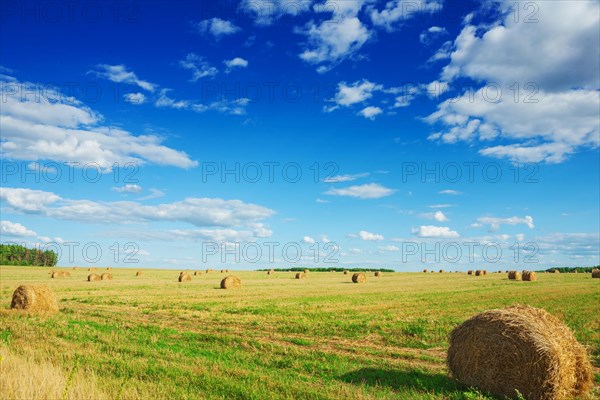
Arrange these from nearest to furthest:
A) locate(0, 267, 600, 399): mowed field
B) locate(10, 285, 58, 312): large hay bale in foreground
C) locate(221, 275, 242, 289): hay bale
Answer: locate(0, 267, 600, 399): mowed field < locate(10, 285, 58, 312): large hay bale in foreground < locate(221, 275, 242, 289): hay bale

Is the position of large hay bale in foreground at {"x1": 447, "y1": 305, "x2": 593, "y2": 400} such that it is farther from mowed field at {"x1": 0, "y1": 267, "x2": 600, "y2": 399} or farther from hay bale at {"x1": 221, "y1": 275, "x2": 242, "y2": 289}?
hay bale at {"x1": 221, "y1": 275, "x2": 242, "y2": 289}

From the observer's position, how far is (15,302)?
78.1ft

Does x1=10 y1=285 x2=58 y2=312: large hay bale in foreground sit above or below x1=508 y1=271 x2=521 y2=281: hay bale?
above

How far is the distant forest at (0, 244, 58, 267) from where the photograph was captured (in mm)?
139750

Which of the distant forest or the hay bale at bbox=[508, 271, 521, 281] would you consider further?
the distant forest

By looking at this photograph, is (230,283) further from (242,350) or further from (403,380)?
(403,380)

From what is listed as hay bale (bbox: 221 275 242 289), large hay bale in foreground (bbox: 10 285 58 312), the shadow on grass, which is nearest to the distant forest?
hay bale (bbox: 221 275 242 289)

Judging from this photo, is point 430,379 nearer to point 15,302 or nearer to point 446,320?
point 446,320

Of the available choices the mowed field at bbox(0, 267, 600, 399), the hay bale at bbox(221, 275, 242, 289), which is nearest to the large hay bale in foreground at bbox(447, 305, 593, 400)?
the mowed field at bbox(0, 267, 600, 399)

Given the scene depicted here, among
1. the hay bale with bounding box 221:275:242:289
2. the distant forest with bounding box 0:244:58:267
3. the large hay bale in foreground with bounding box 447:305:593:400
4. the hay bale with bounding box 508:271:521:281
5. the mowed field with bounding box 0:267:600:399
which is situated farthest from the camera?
the distant forest with bounding box 0:244:58:267

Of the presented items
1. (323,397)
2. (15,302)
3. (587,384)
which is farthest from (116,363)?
(15,302)

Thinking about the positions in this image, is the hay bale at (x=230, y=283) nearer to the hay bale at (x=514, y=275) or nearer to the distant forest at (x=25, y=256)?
the hay bale at (x=514, y=275)

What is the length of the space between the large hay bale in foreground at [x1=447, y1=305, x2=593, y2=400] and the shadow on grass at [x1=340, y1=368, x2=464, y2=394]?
454 mm

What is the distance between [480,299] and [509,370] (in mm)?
20112
